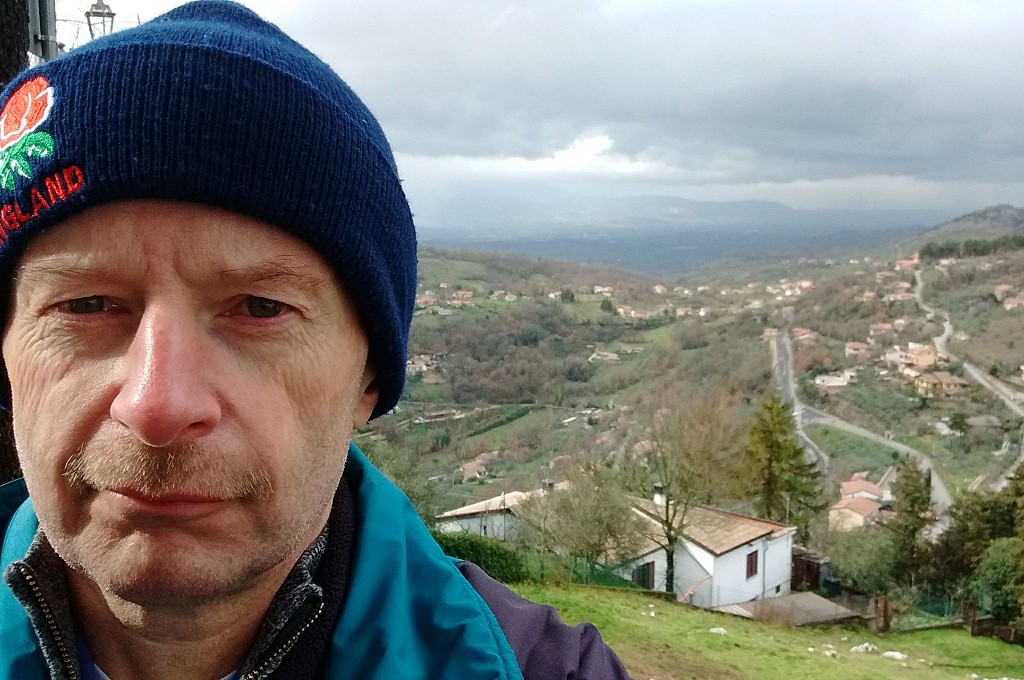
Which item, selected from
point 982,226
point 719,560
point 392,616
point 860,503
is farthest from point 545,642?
point 982,226

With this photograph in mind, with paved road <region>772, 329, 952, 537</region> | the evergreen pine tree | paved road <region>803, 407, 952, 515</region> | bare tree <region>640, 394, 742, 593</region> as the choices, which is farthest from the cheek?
paved road <region>803, 407, 952, 515</region>

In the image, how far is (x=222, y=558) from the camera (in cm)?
101

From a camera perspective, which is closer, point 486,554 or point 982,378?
point 486,554

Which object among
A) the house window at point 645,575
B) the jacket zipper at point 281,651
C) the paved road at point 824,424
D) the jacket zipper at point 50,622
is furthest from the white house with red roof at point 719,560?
the jacket zipper at point 50,622

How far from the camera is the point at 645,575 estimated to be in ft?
74.0

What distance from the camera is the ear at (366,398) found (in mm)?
1367

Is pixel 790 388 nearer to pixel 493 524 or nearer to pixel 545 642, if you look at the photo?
pixel 493 524

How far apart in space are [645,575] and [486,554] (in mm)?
10684

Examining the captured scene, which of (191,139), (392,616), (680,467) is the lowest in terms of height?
(680,467)

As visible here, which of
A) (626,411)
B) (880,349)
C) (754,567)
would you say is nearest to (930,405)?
(880,349)

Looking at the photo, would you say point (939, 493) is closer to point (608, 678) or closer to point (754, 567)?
point (754, 567)

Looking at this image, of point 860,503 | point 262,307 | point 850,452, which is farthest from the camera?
point 850,452

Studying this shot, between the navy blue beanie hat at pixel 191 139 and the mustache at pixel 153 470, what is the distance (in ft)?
1.21

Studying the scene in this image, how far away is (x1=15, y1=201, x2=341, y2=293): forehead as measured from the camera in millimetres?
992
